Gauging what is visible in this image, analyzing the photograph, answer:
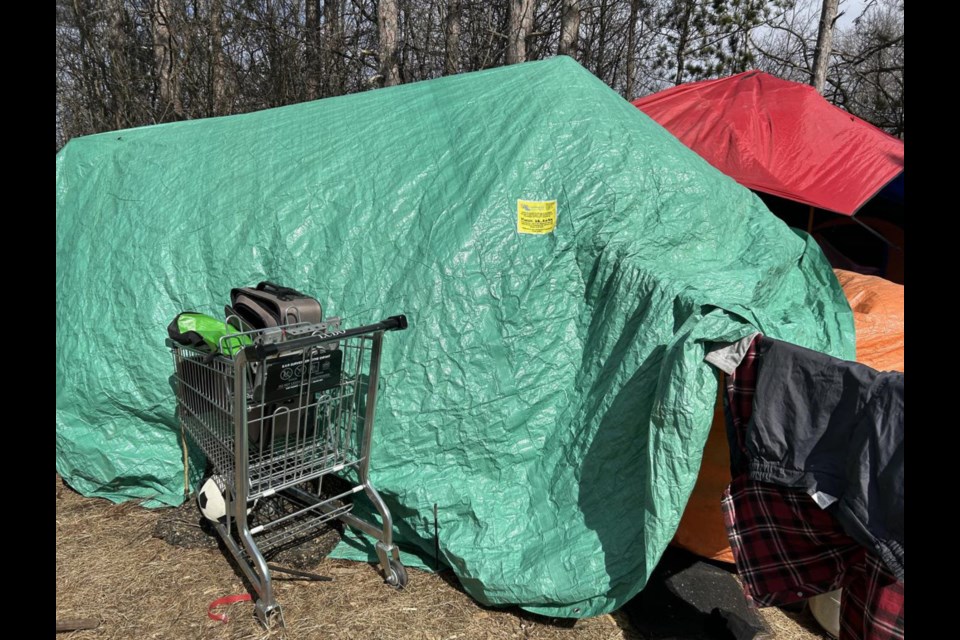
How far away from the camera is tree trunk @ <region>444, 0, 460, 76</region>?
9570mm

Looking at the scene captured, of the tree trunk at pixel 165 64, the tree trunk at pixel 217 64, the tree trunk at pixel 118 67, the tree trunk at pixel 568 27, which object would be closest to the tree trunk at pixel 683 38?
the tree trunk at pixel 568 27

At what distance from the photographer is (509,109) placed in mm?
3406

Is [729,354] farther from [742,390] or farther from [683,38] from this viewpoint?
[683,38]

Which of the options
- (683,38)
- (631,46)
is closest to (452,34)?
(631,46)

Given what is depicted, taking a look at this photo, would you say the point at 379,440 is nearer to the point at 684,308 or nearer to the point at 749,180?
the point at 684,308

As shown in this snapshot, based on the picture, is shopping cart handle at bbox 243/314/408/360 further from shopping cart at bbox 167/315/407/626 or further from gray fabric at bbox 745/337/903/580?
gray fabric at bbox 745/337/903/580

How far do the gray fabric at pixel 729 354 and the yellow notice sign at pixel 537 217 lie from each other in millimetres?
1129

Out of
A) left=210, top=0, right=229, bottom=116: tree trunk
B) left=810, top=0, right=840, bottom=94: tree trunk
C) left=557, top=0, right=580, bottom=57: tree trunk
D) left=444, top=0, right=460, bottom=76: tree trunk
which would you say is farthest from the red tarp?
left=210, top=0, right=229, bottom=116: tree trunk

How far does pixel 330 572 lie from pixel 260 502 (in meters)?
0.53

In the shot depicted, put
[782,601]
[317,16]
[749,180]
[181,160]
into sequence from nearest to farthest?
[782,601], [181,160], [749,180], [317,16]

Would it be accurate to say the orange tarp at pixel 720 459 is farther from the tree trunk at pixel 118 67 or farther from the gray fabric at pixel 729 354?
the tree trunk at pixel 118 67

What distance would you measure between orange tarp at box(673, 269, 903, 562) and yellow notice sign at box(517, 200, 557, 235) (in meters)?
1.19

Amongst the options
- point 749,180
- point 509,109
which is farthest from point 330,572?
point 749,180

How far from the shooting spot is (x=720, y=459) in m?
2.81
